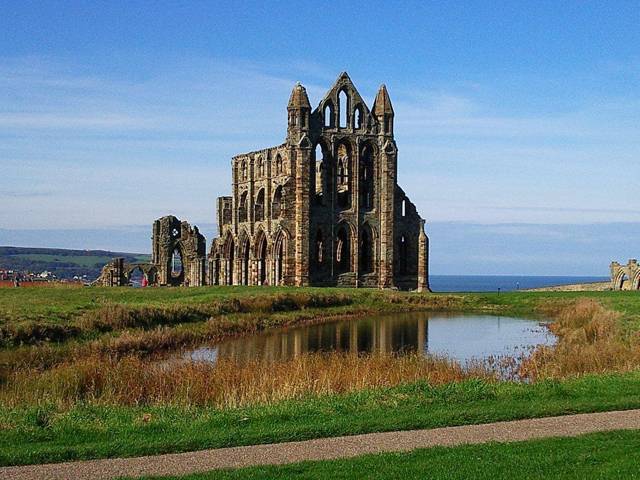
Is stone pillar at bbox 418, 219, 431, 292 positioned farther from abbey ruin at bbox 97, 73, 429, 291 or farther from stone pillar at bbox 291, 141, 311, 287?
stone pillar at bbox 291, 141, 311, 287

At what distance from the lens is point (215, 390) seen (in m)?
18.5

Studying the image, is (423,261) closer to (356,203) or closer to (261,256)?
(356,203)

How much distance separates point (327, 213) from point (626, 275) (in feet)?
79.7

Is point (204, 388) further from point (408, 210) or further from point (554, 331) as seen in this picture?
point (408, 210)

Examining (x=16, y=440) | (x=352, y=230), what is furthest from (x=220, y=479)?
(x=352, y=230)

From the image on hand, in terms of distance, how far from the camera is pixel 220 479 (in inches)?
427

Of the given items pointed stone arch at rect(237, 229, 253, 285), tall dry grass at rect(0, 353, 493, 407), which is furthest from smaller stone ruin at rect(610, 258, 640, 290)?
tall dry grass at rect(0, 353, 493, 407)

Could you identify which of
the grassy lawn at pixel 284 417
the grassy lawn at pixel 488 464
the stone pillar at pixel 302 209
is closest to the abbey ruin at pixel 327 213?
the stone pillar at pixel 302 209

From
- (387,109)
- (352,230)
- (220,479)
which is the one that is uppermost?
(387,109)

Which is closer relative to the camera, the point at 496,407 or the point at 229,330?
the point at 496,407

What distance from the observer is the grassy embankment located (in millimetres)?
13438

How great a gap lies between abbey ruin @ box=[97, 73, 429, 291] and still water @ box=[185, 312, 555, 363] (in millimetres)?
21129

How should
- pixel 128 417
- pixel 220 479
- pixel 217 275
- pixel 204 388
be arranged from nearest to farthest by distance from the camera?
pixel 220 479, pixel 128 417, pixel 204 388, pixel 217 275

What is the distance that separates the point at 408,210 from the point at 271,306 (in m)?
30.2
